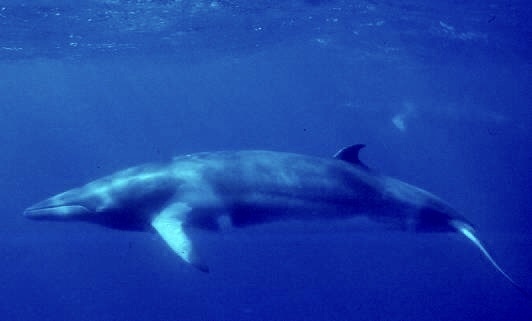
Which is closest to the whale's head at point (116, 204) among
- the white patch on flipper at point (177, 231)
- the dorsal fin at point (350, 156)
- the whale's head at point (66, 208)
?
the whale's head at point (66, 208)

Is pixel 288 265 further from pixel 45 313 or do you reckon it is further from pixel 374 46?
pixel 374 46

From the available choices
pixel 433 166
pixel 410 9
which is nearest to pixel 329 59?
pixel 433 166

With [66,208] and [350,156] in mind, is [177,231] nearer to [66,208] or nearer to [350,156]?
[66,208]

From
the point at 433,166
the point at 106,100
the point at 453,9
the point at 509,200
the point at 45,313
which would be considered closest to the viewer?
the point at 45,313

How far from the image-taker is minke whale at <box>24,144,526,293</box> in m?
9.09

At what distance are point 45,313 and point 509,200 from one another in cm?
2353

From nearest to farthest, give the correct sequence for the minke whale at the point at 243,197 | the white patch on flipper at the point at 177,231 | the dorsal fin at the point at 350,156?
the white patch on flipper at the point at 177,231, the minke whale at the point at 243,197, the dorsal fin at the point at 350,156

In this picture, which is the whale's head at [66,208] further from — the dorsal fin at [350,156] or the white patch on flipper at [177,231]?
the dorsal fin at [350,156]

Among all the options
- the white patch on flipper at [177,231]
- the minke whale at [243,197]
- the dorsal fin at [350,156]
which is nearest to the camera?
the white patch on flipper at [177,231]

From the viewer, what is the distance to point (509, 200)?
29094 mm

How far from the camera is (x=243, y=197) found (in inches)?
360

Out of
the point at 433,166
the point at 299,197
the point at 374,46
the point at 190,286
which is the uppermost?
the point at 299,197

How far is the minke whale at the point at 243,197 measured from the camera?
909 centimetres

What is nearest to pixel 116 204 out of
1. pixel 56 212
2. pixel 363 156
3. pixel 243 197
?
pixel 56 212
